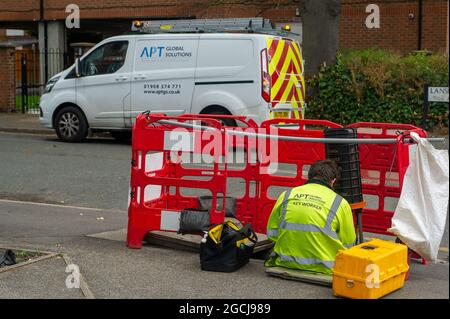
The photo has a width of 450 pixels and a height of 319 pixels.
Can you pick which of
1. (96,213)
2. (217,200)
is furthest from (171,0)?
(217,200)

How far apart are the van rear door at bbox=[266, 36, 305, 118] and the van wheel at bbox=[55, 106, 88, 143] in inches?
174

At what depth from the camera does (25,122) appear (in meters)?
20.3

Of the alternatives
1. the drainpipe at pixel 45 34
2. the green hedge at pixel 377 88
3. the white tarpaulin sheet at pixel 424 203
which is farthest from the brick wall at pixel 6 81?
the white tarpaulin sheet at pixel 424 203

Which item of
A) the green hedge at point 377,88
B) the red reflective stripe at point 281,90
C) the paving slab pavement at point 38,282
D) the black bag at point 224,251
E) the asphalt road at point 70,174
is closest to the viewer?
the paving slab pavement at point 38,282

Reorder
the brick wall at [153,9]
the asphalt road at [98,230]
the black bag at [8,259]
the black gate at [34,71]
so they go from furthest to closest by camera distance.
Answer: the black gate at [34,71] → the brick wall at [153,9] → the black bag at [8,259] → the asphalt road at [98,230]

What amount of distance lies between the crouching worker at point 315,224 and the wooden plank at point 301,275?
5 cm

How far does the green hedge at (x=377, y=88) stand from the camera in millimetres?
17016

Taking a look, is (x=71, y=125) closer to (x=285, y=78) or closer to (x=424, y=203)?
(x=285, y=78)

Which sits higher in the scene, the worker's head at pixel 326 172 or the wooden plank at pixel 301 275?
the worker's head at pixel 326 172

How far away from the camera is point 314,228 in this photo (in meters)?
5.56

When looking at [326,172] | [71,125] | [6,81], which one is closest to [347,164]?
[326,172]

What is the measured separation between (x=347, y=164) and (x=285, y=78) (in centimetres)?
856

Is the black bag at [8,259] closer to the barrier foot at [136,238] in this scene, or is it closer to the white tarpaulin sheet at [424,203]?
the barrier foot at [136,238]

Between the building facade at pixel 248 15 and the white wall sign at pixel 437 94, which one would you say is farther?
the building facade at pixel 248 15
